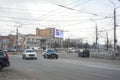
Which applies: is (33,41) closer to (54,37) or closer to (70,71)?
(54,37)

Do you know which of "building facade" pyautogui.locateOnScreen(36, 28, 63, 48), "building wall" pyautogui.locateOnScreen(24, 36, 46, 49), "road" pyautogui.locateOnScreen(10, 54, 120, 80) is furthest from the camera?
"building wall" pyautogui.locateOnScreen(24, 36, 46, 49)

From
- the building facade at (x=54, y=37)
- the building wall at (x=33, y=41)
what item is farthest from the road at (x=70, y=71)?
the building wall at (x=33, y=41)

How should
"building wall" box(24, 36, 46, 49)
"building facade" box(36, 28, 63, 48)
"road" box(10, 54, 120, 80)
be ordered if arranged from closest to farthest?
1. "road" box(10, 54, 120, 80)
2. "building facade" box(36, 28, 63, 48)
3. "building wall" box(24, 36, 46, 49)

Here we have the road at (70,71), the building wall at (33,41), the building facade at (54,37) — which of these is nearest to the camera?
the road at (70,71)

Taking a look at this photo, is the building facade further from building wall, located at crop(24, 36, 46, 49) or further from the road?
the road

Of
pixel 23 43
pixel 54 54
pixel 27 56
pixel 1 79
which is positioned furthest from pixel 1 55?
pixel 23 43

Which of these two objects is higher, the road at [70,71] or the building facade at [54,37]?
the building facade at [54,37]

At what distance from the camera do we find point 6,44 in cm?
18688

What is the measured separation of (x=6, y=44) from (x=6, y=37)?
5.65 m

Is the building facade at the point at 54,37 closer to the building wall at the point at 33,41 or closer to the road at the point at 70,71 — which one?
the building wall at the point at 33,41

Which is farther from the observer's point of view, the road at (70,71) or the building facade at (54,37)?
the building facade at (54,37)

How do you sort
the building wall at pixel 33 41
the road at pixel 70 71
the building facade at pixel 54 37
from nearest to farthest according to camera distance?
the road at pixel 70 71
the building facade at pixel 54 37
the building wall at pixel 33 41

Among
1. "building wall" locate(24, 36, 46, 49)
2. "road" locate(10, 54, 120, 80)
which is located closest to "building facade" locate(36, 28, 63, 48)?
"building wall" locate(24, 36, 46, 49)

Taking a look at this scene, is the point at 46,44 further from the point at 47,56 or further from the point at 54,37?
the point at 47,56
